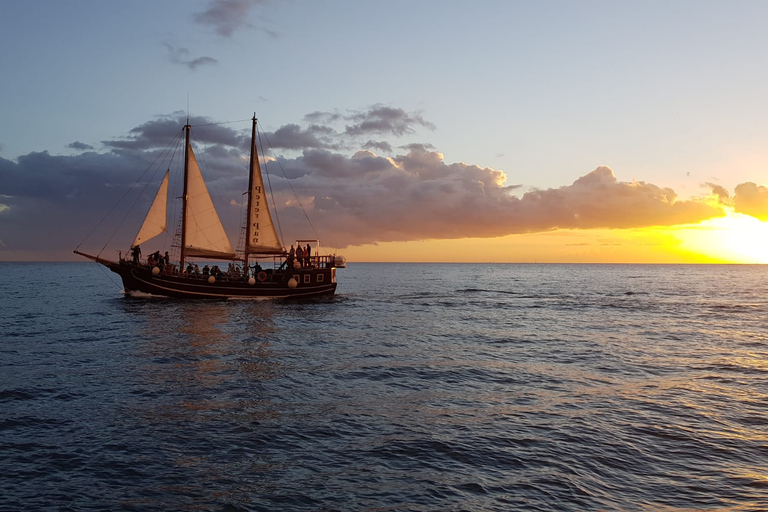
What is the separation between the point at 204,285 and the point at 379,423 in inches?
1649

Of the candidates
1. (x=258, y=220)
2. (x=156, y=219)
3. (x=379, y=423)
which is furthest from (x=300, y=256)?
(x=379, y=423)

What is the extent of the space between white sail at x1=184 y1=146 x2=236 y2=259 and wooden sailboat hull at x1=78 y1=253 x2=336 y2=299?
3.22 m

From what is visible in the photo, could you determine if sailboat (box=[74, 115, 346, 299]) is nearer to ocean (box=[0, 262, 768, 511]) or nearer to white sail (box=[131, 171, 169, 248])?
white sail (box=[131, 171, 169, 248])

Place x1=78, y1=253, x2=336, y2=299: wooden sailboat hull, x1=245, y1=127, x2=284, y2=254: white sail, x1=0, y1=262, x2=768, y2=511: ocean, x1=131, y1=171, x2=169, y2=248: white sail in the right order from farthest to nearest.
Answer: x1=245, y1=127, x2=284, y2=254: white sail, x1=78, y1=253, x2=336, y2=299: wooden sailboat hull, x1=131, y1=171, x2=169, y2=248: white sail, x1=0, y1=262, x2=768, y2=511: ocean

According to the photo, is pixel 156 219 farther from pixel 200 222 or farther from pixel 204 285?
pixel 204 285

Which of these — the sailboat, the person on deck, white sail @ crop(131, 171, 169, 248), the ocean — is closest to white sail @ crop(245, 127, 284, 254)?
the sailboat

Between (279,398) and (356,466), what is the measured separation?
6293 mm

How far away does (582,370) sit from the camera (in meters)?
21.9

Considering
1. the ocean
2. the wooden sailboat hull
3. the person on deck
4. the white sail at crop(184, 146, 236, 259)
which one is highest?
the white sail at crop(184, 146, 236, 259)

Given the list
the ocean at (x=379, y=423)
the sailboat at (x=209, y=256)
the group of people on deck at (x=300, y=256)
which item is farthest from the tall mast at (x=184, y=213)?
the ocean at (x=379, y=423)

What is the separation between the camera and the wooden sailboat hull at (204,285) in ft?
169

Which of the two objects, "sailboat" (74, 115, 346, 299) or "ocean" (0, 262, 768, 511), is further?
"sailboat" (74, 115, 346, 299)

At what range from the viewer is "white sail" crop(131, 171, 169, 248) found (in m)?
50.0

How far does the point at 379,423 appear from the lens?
14219 millimetres
